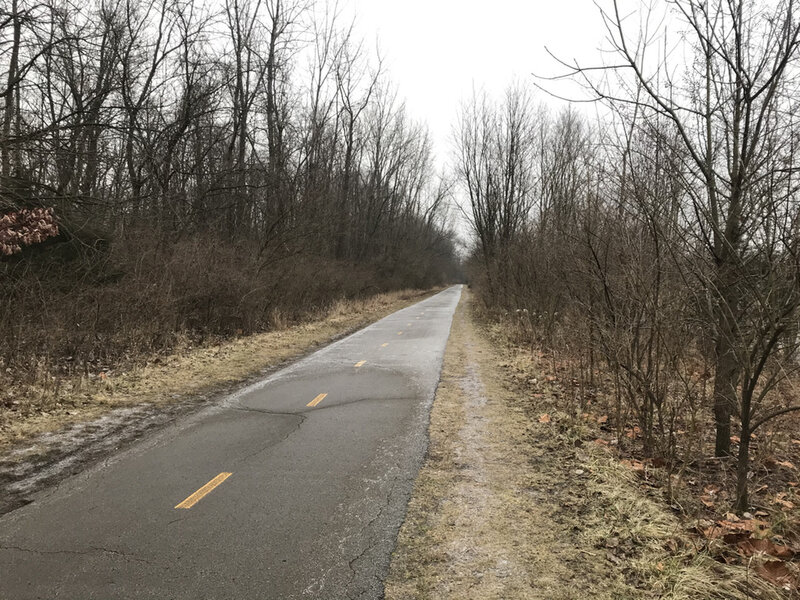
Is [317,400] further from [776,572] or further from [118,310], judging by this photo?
[776,572]

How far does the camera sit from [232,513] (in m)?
3.91

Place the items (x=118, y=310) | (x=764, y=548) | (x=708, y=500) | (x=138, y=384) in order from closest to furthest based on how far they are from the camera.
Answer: (x=764, y=548)
(x=708, y=500)
(x=138, y=384)
(x=118, y=310)

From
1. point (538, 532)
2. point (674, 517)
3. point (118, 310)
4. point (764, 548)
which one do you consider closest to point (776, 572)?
point (764, 548)

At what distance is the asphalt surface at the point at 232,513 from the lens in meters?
3.03

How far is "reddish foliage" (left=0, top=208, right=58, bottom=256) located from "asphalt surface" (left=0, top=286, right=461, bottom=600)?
403 centimetres

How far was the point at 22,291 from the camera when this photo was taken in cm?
853

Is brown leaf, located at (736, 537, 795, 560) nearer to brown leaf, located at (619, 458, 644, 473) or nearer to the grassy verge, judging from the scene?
brown leaf, located at (619, 458, 644, 473)

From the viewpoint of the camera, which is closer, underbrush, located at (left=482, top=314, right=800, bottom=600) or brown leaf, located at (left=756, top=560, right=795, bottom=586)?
Result: brown leaf, located at (left=756, top=560, right=795, bottom=586)

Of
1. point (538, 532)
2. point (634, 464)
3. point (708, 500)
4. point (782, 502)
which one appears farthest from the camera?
point (634, 464)

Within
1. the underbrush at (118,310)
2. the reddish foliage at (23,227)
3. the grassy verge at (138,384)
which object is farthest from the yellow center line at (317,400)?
the reddish foliage at (23,227)

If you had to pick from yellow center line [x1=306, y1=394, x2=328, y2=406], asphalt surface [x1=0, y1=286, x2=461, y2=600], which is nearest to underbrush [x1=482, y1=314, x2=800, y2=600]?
asphalt surface [x1=0, y1=286, x2=461, y2=600]

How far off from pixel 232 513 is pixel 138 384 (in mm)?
5130

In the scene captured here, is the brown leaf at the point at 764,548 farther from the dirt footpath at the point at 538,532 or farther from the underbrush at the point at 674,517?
the dirt footpath at the point at 538,532

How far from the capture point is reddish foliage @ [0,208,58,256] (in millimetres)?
7570
